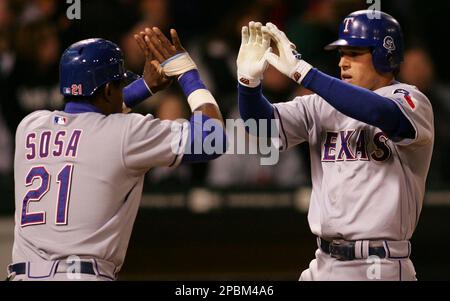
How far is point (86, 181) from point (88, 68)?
0.48m

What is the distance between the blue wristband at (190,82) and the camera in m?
4.04

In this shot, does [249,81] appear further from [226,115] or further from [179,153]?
[226,115]

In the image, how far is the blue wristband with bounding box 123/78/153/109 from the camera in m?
4.41

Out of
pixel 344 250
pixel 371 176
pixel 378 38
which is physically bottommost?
pixel 344 250

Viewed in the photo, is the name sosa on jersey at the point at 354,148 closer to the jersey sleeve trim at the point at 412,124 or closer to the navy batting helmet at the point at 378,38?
the jersey sleeve trim at the point at 412,124

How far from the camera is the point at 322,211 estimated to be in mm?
4133

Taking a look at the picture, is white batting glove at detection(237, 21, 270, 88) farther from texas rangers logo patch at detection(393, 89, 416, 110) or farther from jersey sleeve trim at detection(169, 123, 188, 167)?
texas rangers logo patch at detection(393, 89, 416, 110)

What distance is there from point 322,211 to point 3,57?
Result: 12.4ft

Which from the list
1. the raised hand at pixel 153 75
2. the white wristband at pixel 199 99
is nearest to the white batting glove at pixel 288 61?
the white wristband at pixel 199 99

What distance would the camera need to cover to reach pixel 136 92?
14.5ft

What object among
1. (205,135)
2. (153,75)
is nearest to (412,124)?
(205,135)

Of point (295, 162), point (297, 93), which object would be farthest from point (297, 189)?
point (297, 93)

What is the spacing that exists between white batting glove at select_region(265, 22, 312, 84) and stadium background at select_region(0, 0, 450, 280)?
2.59 metres

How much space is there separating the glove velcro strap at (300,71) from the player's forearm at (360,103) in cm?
2
